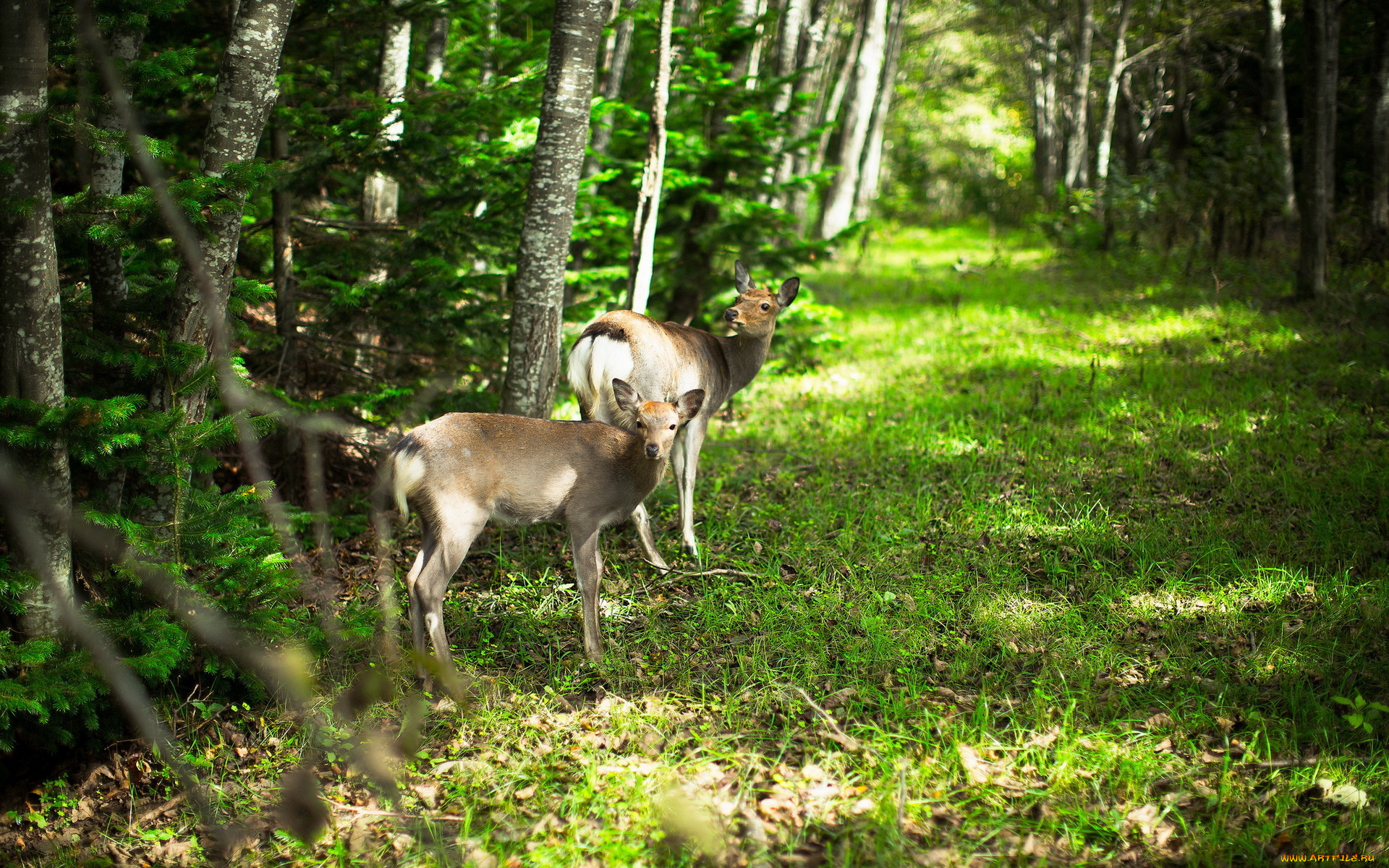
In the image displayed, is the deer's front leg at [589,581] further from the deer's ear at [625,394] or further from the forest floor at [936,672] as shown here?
the deer's ear at [625,394]

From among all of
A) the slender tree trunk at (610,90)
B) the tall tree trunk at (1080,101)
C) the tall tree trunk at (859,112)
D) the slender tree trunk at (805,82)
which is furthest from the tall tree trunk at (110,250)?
the tall tree trunk at (1080,101)

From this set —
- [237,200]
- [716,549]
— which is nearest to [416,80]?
[237,200]

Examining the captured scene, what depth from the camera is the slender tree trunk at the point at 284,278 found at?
616 centimetres

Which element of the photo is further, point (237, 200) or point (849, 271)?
point (849, 271)

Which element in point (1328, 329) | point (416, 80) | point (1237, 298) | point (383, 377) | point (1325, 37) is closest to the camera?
point (383, 377)

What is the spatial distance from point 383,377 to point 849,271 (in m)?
12.8

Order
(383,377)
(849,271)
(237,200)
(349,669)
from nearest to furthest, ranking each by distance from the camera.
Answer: (237,200) < (349,669) < (383,377) < (849,271)

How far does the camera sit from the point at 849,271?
17656 mm

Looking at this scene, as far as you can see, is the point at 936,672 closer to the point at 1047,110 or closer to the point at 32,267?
the point at 32,267

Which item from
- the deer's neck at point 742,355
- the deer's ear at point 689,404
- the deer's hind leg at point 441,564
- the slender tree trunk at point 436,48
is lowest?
the deer's hind leg at point 441,564

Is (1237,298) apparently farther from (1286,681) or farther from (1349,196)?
(1286,681)

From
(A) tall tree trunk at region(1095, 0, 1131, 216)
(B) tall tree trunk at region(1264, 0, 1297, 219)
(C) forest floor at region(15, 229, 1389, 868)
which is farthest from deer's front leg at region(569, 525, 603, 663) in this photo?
(A) tall tree trunk at region(1095, 0, 1131, 216)

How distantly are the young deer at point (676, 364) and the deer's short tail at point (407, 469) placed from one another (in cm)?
139

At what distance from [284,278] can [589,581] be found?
3457 millimetres
